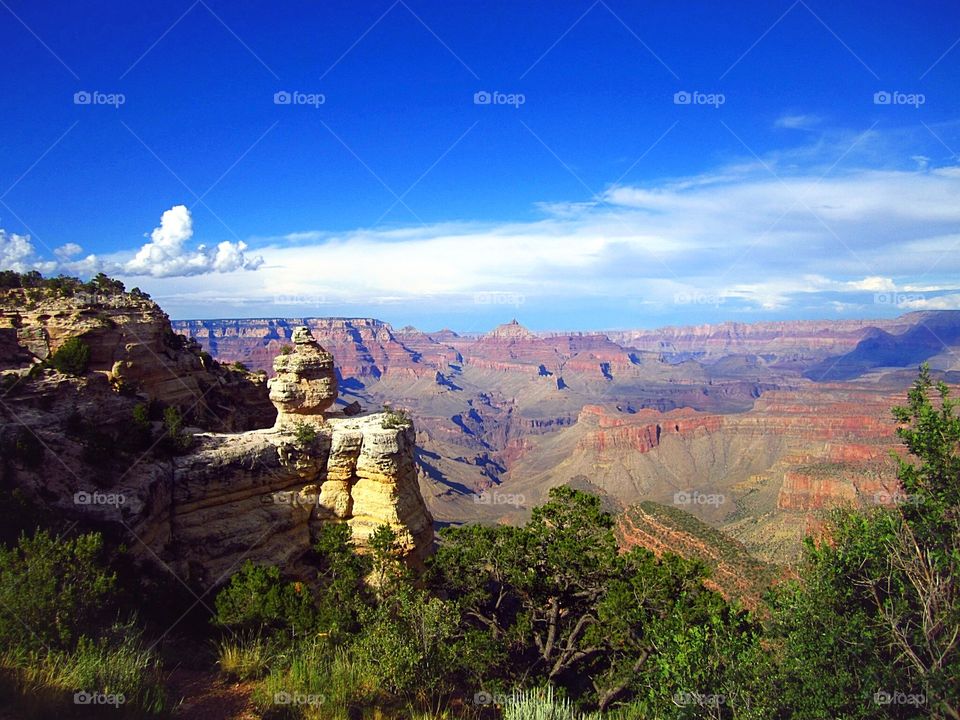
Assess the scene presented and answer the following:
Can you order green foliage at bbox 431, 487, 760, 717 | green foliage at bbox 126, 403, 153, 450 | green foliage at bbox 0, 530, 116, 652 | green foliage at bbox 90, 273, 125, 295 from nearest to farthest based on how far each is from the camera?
green foliage at bbox 0, 530, 116, 652, green foliage at bbox 431, 487, 760, 717, green foliage at bbox 126, 403, 153, 450, green foliage at bbox 90, 273, 125, 295

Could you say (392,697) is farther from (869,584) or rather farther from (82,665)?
(869,584)

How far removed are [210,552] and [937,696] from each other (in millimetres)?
21909

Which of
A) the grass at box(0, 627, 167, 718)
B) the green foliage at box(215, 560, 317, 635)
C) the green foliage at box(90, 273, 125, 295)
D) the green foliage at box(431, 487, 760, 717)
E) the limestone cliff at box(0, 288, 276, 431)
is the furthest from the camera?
the green foliage at box(90, 273, 125, 295)

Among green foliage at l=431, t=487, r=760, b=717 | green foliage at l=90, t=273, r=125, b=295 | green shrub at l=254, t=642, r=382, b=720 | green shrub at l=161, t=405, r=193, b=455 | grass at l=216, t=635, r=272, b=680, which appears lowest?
green foliage at l=431, t=487, r=760, b=717

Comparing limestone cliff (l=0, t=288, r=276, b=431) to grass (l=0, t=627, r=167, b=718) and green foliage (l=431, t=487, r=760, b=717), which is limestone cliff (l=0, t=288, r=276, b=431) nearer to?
grass (l=0, t=627, r=167, b=718)

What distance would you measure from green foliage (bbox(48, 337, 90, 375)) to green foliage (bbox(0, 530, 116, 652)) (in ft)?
39.5

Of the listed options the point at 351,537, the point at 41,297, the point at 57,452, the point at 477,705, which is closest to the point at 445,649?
the point at 477,705

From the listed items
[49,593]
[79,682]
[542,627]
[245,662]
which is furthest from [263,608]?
[542,627]

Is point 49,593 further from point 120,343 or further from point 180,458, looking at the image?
point 120,343

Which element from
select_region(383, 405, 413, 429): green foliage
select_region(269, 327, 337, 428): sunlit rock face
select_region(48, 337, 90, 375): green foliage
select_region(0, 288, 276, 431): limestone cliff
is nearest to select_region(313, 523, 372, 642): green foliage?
select_region(383, 405, 413, 429): green foliage

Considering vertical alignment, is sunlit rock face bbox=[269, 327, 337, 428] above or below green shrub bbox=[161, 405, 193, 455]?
above

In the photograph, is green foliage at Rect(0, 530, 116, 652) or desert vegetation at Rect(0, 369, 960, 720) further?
green foliage at Rect(0, 530, 116, 652)

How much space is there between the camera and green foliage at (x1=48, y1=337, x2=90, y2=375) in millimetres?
23503

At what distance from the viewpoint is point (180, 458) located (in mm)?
21172
